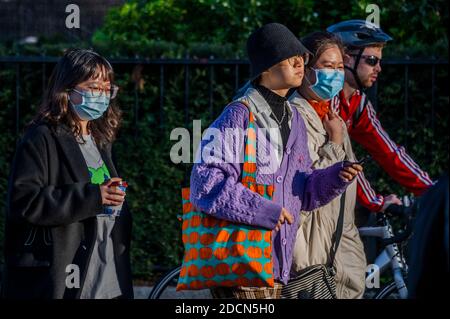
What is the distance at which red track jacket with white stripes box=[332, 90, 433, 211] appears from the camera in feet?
18.9

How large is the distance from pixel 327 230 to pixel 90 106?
1.22 m

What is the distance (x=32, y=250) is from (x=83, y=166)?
44 cm

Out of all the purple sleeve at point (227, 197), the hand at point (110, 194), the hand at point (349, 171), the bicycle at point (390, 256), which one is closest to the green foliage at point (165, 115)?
the bicycle at point (390, 256)

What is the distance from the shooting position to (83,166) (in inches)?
196

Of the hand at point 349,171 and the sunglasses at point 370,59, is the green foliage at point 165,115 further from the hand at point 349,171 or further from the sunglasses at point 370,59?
the hand at point 349,171

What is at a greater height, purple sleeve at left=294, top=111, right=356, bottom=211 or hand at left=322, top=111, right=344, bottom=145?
hand at left=322, top=111, right=344, bottom=145

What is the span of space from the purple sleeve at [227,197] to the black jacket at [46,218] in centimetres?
50

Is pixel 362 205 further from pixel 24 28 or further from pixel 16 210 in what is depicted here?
pixel 24 28

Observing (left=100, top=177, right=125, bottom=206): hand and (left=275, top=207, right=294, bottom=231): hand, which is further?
(left=100, top=177, right=125, bottom=206): hand

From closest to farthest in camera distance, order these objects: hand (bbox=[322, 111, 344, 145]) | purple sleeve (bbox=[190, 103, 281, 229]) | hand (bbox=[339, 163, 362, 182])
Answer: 1. purple sleeve (bbox=[190, 103, 281, 229])
2. hand (bbox=[339, 163, 362, 182])
3. hand (bbox=[322, 111, 344, 145])

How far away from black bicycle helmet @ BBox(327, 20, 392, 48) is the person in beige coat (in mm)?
487

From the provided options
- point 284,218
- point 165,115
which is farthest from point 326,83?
point 165,115

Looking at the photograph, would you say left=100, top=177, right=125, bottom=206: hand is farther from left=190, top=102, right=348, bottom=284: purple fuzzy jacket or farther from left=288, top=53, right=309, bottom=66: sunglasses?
left=288, top=53, right=309, bottom=66: sunglasses

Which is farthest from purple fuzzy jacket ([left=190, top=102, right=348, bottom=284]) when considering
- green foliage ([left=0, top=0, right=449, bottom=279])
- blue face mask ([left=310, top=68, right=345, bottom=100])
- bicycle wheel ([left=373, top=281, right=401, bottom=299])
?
green foliage ([left=0, top=0, right=449, bottom=279])
